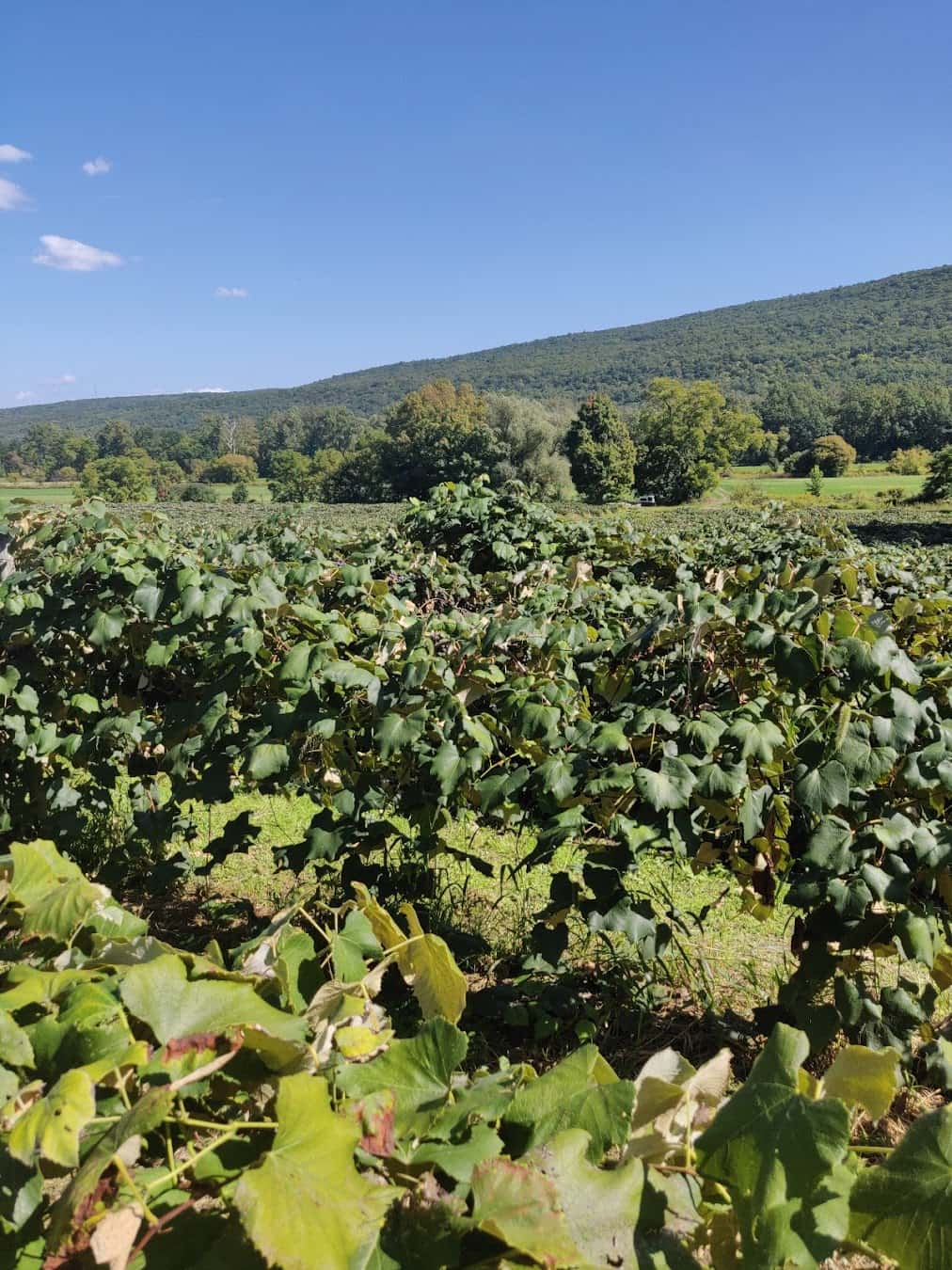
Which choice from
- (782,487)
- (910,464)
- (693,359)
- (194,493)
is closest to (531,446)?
(782,487)

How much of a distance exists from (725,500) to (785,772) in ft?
237

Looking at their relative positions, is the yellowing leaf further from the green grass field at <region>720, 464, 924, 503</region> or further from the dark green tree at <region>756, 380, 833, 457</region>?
the dark green tree at <region>756, 380, 833, 457</region>

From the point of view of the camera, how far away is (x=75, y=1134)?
0.71 metres

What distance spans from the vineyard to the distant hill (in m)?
134

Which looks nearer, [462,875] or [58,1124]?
[58,1124]

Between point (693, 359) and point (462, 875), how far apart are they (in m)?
163

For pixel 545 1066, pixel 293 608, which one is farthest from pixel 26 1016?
pixel 545 1066

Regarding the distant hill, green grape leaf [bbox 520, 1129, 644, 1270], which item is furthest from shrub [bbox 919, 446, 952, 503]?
the distant hill

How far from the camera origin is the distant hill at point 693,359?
135 m

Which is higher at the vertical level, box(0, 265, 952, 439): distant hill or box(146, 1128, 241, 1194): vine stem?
box(0, 265, 952, 439): distant hill

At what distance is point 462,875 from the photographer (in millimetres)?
4125

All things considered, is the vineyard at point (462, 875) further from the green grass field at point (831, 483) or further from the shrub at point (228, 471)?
the shrub at point (228, 471)

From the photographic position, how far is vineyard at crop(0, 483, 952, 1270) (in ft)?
2.32

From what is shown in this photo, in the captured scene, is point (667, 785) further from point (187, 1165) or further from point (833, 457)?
point (833, 457)
